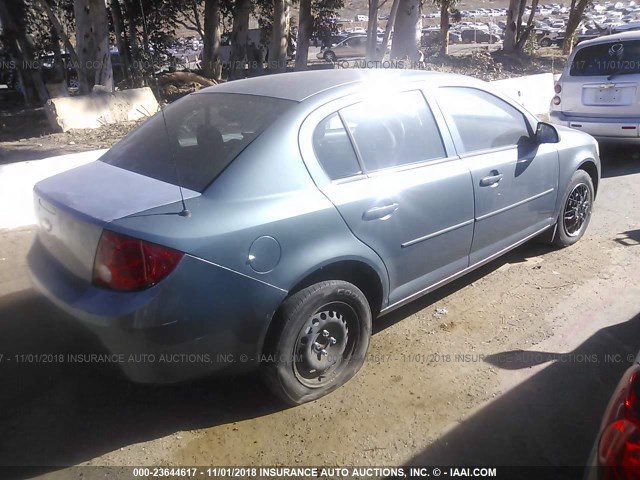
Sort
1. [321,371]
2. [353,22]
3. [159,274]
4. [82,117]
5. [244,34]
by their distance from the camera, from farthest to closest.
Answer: [353,22] → [244,34] → [82,117] → [321,371] → [159,274]

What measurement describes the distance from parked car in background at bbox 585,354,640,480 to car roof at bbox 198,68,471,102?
86.3 inches

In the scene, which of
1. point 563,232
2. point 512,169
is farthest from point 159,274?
point 563,232

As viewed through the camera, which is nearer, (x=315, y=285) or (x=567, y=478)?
(x=567, y=478)

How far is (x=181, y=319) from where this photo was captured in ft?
8.46

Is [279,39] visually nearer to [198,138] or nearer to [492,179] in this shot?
[492,179]

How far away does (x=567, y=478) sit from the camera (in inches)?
104

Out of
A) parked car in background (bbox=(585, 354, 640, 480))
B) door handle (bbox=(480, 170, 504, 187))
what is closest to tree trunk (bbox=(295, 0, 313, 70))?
door handle (bbox=(480, 170, 504, 187))

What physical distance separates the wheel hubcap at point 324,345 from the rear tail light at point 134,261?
832 mm

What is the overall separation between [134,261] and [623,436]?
199cm

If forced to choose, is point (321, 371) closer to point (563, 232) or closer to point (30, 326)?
point (30, 326)

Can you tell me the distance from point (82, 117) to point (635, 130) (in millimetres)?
8912

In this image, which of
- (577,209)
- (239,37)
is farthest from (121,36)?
(577,209)

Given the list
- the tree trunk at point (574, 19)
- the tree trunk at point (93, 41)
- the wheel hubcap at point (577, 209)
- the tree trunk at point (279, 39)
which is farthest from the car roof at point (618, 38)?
the tree trunk at point (574, 19)

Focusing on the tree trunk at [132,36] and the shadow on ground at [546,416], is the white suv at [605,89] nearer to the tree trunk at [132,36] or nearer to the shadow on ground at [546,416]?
the shadow on ground at [546,416]
